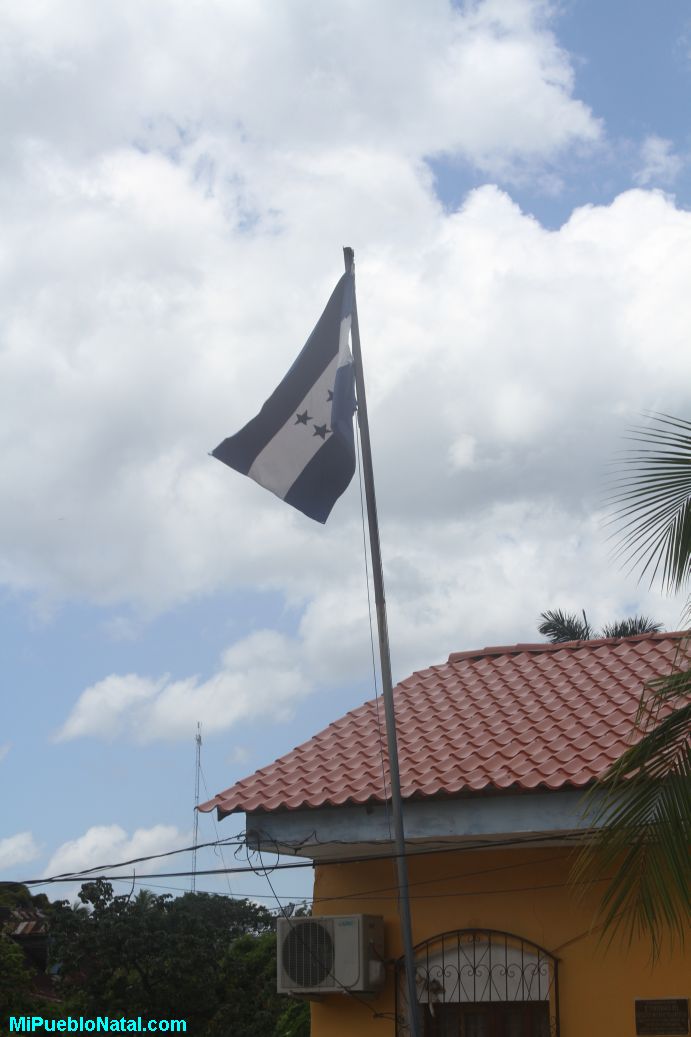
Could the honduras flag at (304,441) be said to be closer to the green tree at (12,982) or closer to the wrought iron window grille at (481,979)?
the wrought iron window grille at (481,979)

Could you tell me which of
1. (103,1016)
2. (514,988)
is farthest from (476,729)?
(103,1016)

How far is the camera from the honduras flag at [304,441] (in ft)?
24.5

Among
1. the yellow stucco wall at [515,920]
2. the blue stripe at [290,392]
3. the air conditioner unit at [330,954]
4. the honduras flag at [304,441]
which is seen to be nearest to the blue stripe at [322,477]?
the honduras flag at [304,441]

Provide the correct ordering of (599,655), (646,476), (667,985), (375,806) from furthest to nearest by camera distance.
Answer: (599,655) → (375,806) → (667,985) → (646,476)

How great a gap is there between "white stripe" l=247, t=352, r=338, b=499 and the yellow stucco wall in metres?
3.28

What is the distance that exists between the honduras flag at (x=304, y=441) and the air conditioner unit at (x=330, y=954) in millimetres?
3335

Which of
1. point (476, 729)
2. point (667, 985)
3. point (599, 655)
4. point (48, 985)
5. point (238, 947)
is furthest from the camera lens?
point (238, 947)

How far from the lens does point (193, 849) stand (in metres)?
8.84

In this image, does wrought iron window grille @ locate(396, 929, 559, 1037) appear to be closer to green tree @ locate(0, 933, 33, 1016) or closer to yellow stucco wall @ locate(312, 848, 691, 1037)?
yellow stucco wall @ locate(312, 848, 691, 1037)

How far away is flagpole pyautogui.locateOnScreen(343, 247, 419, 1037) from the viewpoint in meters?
7.12

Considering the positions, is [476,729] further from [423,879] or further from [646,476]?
[646,476]

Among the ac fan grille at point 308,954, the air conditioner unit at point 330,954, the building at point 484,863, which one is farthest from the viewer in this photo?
the ac fan grille at point 308,954

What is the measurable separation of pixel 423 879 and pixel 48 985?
776 inches

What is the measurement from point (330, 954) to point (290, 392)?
425 centimetres
